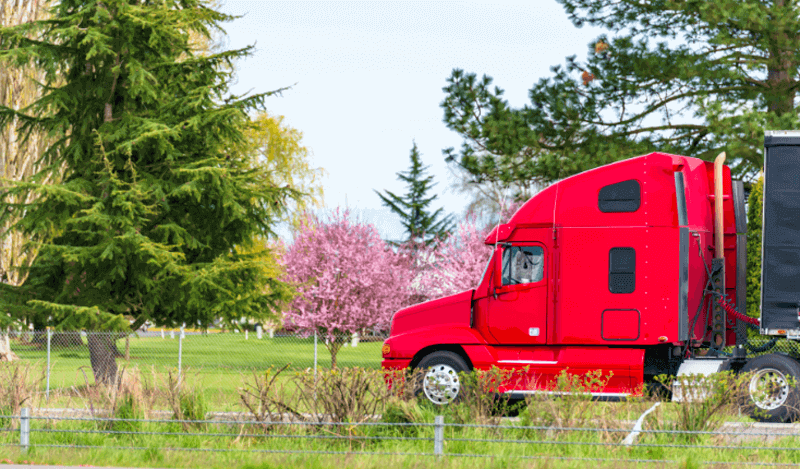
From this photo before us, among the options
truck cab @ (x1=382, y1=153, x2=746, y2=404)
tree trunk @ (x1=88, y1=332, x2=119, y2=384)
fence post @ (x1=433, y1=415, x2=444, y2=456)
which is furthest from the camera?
tree trunk @ (x1=88, y1=332, x2=119, y2=384)

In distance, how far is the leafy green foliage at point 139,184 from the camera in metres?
18.1

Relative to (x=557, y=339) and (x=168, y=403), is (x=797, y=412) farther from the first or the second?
(x=168, y=403)

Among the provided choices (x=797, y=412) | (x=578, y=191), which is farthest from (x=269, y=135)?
(x=797, y=412)

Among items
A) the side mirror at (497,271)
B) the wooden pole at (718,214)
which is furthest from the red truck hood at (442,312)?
the wooden pole at (718,214)

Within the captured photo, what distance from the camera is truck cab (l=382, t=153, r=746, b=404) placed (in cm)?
1163

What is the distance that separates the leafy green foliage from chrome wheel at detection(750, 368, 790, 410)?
1080 cm

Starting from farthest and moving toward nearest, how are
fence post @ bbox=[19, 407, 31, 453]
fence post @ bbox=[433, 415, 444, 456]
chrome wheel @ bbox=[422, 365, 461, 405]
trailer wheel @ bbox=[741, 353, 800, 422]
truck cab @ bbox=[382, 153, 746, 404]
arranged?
chrome wheel @ bbox=[422, 365, 461, 405] < truck cab @ bbox=[382, 153, 746, 404] < trailer wheel @ bbox=[741, 353, 800, 422] < fence post @ bbox=[19, 407, 31, 453] < fence post @ bbox=[433, 415, 444, 456]

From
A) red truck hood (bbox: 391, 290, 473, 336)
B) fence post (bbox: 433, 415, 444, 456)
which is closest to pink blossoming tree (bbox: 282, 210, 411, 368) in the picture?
red truck hood (bbox: 391, 290, 473, 336)

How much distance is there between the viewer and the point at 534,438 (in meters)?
9.34

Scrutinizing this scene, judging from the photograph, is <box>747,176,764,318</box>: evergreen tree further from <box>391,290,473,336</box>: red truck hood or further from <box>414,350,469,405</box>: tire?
<box>414,350,469,405</box>: tire

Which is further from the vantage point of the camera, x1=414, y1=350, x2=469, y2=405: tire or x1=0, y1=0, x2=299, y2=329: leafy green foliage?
x1=0, y1=0, x2=299, y2=329: leafy green foliage

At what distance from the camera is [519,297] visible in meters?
12.3

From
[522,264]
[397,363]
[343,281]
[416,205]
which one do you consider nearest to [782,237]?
[522,264]

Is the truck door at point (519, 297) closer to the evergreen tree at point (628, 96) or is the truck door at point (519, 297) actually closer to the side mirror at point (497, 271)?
the side mirror at point (497, 271)
